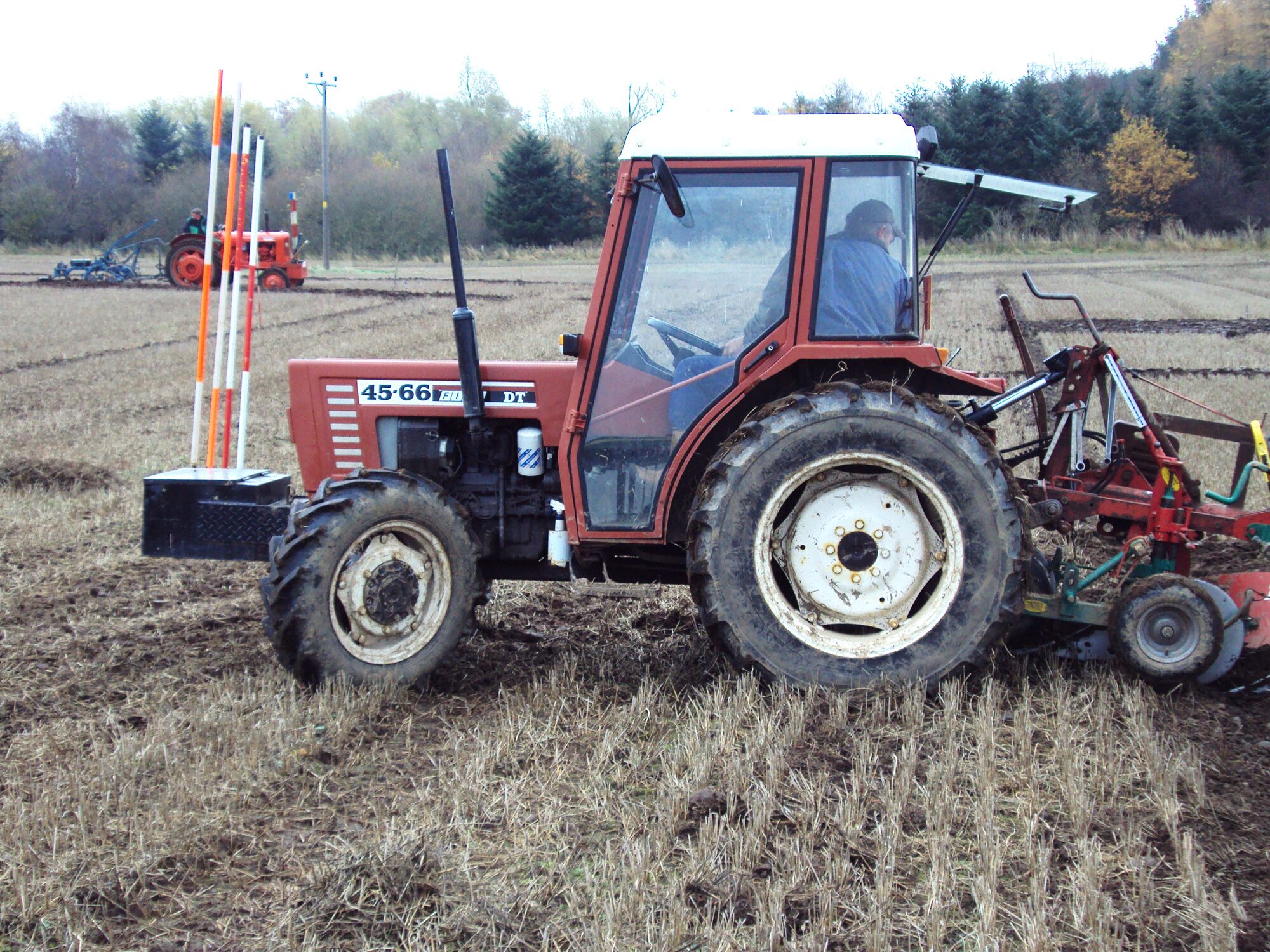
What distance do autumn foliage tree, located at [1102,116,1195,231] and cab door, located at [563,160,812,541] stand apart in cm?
4035

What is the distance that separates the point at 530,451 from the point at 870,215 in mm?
1633

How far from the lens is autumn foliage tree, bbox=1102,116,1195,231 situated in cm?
4019

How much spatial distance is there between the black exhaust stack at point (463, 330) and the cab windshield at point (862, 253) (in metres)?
1.30

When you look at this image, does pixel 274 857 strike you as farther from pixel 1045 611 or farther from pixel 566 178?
pixel 566 178

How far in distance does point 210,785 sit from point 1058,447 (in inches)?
147

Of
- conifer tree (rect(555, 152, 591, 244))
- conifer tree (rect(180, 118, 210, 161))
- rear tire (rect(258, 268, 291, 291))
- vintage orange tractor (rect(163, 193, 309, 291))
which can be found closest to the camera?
vintage orange tractor (rect(163, 193, 309, 291))

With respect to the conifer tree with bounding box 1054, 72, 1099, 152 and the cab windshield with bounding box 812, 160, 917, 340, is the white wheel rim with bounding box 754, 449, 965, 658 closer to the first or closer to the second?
the cab windshield with bounding box 812, 160, 917, 340

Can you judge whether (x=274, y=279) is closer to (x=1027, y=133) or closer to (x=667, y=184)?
(x=667, y=184)

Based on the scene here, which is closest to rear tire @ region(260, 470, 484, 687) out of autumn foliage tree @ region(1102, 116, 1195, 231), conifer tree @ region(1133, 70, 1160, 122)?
autumn foliage tree @ region(1102, 116, 1195, 231)

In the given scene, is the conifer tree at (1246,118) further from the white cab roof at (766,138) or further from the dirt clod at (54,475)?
the white cab roof at (766,138)

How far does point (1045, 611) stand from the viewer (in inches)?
176

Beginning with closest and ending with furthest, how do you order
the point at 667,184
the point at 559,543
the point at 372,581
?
the point at 667,184
the point at 372,581
the point at 559,543

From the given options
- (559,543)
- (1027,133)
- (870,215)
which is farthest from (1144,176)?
(559,543)

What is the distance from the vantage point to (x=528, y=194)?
1651 inches
